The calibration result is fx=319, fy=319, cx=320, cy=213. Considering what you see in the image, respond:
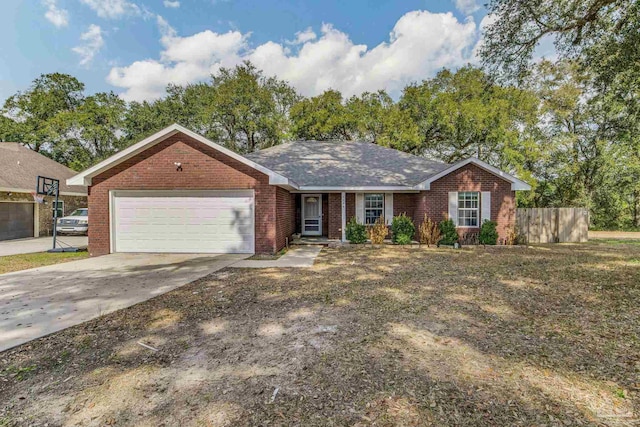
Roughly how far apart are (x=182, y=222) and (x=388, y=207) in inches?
328

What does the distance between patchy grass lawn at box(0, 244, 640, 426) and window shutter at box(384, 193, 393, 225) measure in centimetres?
760

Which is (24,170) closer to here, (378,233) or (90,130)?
(90,130)

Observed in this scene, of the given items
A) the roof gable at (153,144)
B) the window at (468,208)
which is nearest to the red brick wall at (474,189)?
the window at (468,208)

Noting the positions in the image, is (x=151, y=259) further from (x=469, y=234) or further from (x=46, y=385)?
(x=469, y=234)

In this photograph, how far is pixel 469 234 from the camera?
13.0 m

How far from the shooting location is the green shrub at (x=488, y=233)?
1260 cm

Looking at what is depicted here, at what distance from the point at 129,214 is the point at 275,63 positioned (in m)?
19.8

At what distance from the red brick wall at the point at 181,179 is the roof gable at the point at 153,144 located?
0.48ft

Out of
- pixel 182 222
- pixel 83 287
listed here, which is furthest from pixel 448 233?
pixel 83 287

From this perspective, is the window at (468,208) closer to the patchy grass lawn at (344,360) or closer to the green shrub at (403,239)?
the green shrub at (403,239)

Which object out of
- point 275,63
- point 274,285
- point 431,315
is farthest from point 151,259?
point 275,63

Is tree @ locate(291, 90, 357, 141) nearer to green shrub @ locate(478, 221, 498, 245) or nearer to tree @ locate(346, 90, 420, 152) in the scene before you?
tree @ locate(346, 90, 420, 152)

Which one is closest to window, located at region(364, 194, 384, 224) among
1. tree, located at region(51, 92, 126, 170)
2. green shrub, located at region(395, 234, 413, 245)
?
green shrub, located at region(395, 234, 413, 245)

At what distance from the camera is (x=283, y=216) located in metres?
12.1
